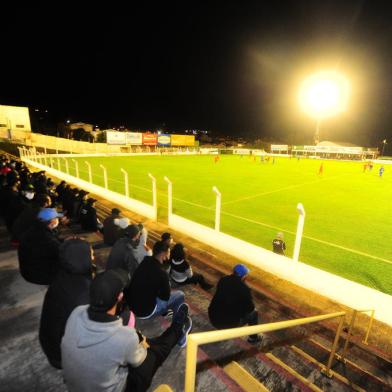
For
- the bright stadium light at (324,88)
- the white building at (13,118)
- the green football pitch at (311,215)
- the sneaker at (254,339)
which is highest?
the bright stadium light at (324,88)

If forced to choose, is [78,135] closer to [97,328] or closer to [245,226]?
[245,226]

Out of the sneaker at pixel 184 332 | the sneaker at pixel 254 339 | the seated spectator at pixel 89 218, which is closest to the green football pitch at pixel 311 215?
the seated spectator at pixel 89 218

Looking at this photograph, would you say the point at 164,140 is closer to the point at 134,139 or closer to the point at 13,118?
the point at 134,139

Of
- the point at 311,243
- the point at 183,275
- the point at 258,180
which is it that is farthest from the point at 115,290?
the point at 258,180

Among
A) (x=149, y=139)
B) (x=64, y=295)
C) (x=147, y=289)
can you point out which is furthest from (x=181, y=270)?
(x=149, y=139)

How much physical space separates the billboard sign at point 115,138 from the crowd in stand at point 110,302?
44.3 metres

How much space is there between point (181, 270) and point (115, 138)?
48.3 meters

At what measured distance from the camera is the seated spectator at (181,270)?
17.4 ft

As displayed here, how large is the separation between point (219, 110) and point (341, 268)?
164 meters

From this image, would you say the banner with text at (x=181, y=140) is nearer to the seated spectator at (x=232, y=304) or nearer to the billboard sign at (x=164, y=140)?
the billboard sign at (x=164, y=140)

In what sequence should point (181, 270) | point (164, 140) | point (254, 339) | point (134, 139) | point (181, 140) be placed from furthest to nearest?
point (181, 140) → point (164, 140) → point (134, 139) → point (181, 270) → point (254, 339)

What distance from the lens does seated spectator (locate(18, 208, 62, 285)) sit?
4.39m

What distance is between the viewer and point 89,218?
8133mm

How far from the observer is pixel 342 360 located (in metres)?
3.80
